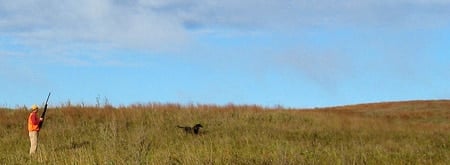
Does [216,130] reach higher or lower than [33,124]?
lower

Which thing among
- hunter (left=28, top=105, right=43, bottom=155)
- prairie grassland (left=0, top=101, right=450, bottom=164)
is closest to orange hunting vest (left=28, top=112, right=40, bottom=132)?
hunter (left=28, top=105, right=43, bottom=155)

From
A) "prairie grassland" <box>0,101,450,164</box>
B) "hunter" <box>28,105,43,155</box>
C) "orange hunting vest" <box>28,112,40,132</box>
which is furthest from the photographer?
"prairie grassland" <box>0,101,450,164</box>

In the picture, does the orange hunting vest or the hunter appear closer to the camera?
the hunter

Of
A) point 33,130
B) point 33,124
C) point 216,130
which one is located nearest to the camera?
point 33,130

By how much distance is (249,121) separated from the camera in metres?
24.9

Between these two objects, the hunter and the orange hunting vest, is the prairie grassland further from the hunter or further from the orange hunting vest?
the orange hunting vest

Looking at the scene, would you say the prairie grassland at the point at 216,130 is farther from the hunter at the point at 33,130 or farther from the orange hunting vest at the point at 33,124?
the orange hunting vest at the point at 33,124

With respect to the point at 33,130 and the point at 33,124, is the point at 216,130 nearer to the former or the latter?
the point at 33,124

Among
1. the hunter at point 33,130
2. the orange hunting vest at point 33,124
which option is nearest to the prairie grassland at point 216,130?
the hunter at point 33,130

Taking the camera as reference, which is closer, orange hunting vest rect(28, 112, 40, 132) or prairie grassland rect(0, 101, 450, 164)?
orange hunting vest rect(28, 112, 40, 132)

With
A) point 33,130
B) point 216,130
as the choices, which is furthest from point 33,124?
point 216,130

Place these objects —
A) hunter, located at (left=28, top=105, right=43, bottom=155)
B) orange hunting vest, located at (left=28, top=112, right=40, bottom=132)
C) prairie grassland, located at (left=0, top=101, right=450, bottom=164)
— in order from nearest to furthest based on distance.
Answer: hunter, located at (left=28, top=105, right=43, bottom=155) < orange hunting vest, located at (left=28, top=112, right=40, bottom=132) < prairie grassland, located at (left=0, top=101, right=450, bottom=164)

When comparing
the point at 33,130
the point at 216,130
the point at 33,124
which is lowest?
the point at 216,130

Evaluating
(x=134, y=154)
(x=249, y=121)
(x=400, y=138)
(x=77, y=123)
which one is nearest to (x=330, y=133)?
(x=400, y=138)
